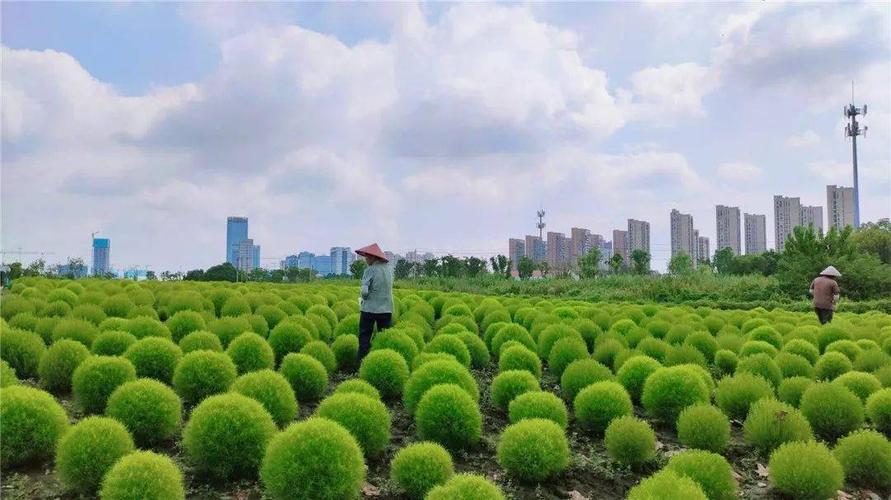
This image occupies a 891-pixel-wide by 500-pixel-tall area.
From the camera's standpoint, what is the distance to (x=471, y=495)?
446cm

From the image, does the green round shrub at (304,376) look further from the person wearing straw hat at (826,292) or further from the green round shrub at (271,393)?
the person wearing straw hat at (826,292)

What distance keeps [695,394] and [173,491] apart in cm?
575

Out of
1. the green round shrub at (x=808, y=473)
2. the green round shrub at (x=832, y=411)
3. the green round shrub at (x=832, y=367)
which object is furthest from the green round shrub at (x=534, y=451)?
the green round shrub at (x=832, y=367)

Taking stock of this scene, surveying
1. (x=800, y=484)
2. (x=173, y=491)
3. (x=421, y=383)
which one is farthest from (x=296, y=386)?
(x=800, y=484)

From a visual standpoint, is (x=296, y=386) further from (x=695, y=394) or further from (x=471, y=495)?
(x=695, y=394)

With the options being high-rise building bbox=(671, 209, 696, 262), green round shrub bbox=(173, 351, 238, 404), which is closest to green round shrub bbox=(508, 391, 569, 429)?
green round shrub bbox=(173, 351, 238, 404)

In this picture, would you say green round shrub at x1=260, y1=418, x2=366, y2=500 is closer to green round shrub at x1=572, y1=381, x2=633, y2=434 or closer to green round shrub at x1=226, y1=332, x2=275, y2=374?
green round shrub at x1=572, y1=381, x2=633, y2=434

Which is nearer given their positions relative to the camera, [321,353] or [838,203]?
→ [321,353]

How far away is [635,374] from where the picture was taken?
8.52 meters

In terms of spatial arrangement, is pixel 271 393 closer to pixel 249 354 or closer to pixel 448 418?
pixel 448 418

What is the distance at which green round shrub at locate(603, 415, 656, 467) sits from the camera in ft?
20.8

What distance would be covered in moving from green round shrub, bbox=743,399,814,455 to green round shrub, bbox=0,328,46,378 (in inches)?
329

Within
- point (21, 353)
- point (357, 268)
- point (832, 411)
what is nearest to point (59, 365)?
point (21, 353)

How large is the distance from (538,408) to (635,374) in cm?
234
